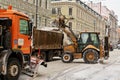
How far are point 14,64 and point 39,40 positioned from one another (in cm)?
1237

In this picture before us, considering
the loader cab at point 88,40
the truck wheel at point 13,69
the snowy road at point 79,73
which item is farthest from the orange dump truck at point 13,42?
the loader cab at point 88,40

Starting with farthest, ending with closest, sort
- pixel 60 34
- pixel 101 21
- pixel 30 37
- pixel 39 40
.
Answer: pixel 101 21, pixel 60 34, pixel 39 40, pixel 30 37

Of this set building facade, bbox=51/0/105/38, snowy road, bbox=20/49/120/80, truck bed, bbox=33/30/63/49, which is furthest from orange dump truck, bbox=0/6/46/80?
building facade, bbox=51/0/105/38

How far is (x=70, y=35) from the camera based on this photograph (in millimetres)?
29266

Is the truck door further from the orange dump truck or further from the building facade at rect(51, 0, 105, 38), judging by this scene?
the building facade at rect(51, 0, 105, 38)

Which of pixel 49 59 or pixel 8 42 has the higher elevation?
pixel 8 42

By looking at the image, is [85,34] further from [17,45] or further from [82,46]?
[17,45]

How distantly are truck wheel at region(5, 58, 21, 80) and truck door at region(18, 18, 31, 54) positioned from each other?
1.09 metres

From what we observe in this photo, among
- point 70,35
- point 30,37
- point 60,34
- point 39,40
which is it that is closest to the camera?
point 30,37

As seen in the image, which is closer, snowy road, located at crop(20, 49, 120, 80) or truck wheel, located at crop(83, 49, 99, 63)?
snowy road, located at crop(20, 49, 120, 80)

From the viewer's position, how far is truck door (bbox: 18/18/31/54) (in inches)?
624

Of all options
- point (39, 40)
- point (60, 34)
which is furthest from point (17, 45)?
point (60, 34)

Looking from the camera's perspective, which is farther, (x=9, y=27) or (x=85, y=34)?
(x=85, y=34)

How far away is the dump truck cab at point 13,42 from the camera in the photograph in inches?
567
